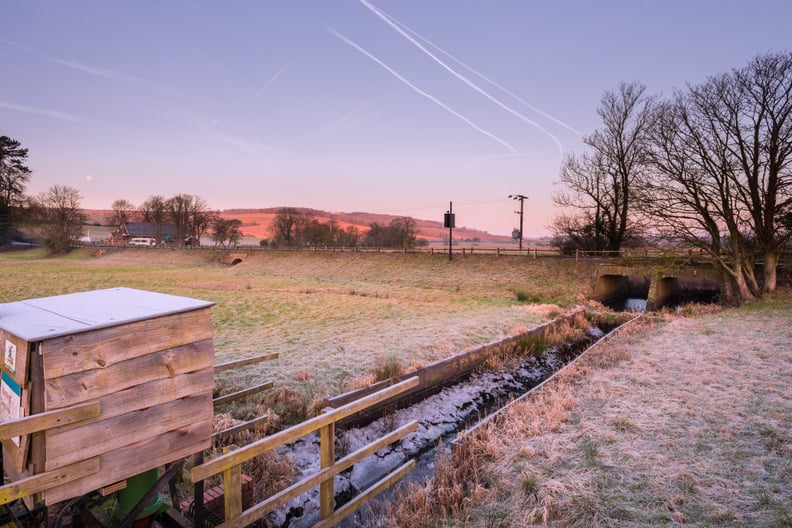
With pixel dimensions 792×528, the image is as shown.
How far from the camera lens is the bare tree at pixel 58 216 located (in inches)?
2719

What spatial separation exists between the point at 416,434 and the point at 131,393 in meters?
5.50

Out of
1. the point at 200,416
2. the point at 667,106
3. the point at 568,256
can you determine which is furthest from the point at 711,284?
the point at 200,416

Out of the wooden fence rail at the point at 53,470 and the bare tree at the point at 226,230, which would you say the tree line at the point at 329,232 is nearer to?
the bare tree at the point at 226,230

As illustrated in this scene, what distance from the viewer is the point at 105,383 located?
3020 mm

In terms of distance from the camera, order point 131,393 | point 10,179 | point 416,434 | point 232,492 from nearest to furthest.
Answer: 1. point 131,393
2. point 232,492
3. point 416,434
4. point 10,179

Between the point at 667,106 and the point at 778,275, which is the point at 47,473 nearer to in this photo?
the point at 667,106

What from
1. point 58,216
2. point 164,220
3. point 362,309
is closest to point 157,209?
point 164,220

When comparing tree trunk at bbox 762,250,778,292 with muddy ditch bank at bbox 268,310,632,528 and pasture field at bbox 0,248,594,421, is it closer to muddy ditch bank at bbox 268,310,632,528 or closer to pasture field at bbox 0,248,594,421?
pasture field at bbox 0,248,594,421

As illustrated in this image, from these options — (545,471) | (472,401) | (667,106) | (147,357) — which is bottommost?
(472,401)

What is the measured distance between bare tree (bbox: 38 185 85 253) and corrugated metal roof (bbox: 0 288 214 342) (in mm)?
86052

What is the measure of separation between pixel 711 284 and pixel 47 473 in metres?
38.8

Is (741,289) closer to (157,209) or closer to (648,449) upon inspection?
(648,449)

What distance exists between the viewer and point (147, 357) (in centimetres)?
326

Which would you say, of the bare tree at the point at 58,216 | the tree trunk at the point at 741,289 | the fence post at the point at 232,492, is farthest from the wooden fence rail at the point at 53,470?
the bare tree at the point at 58,216
